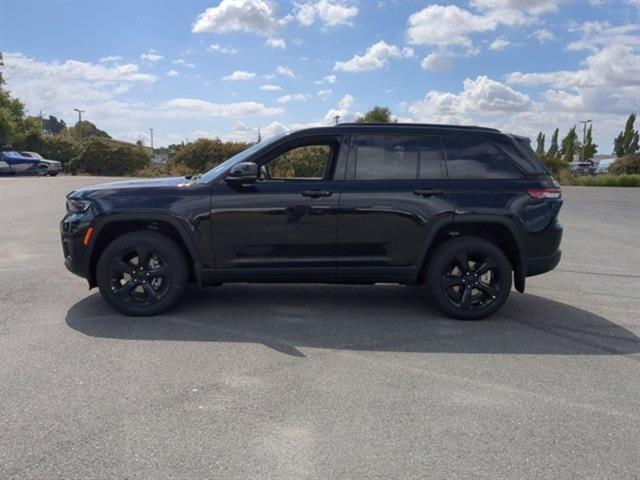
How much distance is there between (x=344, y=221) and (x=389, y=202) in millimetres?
467

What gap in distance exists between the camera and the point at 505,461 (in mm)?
2896

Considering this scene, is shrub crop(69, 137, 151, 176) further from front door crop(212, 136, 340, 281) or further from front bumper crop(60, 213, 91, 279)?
front door crop(212, 136, 340, 281)

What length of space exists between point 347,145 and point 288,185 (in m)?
0.71

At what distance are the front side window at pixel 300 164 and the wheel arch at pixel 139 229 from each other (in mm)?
965

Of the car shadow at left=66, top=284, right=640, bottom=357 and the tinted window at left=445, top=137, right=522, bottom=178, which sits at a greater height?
the tinted window at left=445, top=137, right=522, bottom=178

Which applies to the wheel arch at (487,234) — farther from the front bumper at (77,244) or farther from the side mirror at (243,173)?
the front bumper at (77,244)

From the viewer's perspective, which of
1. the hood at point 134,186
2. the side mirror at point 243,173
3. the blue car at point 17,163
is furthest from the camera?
the blue car at point 17,163

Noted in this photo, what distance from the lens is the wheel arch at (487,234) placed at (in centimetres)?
519

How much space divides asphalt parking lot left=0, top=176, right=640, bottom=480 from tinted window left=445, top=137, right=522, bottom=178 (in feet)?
4.80

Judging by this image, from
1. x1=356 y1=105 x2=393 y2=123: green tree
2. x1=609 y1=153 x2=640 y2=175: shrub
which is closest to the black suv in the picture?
x1=356 y1=105 x2=393 y2=123: green tree

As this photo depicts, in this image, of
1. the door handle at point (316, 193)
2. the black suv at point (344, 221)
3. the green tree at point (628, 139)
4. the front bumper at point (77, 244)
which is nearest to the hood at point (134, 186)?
the black suv at point (344, 221)

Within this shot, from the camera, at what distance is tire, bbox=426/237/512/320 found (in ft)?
17.2

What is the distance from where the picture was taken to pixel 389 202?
202 inches

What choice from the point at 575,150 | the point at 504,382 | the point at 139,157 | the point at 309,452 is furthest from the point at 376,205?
the point at 575,150
